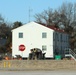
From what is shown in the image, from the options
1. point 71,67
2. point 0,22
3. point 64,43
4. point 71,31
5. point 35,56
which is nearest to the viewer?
point 71,67

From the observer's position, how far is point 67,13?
111562 mm

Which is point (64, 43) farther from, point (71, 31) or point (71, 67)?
point (71, 67)

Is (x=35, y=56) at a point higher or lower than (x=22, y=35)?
lower

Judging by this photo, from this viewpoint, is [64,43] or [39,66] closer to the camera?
[39,66]

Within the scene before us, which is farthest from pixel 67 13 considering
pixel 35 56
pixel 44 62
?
pixel 44 62

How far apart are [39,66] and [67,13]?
62.8 metres

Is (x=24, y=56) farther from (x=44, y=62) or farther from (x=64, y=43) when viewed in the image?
(x=44, y=62)

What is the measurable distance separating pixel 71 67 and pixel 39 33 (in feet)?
129

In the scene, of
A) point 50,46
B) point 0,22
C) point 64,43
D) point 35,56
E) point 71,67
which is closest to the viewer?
point 71,67

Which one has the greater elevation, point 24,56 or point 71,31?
point 71,31

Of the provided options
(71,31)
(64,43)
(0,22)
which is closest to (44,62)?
(64,43)

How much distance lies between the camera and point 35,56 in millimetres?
64938

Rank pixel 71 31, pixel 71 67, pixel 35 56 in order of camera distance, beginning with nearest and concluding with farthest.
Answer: pixel 71 67 → pixel 35 56 → pixel 71 31

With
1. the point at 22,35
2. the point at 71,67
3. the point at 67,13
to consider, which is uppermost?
the point at 67,13
